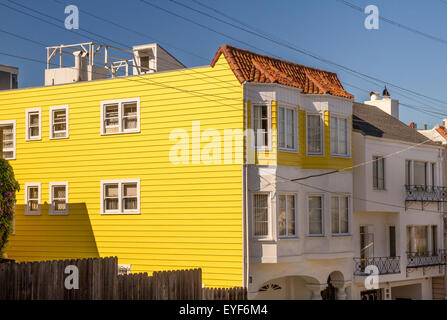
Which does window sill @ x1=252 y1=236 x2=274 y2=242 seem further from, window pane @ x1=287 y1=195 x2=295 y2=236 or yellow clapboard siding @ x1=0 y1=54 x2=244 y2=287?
window pane @ x1=287 y1=195 x2=295 y2=236

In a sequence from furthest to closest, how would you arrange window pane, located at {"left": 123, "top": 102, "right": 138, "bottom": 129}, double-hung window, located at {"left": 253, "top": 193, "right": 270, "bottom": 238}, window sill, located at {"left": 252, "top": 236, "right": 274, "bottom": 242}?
1. window pane, located at {"left": 123, "top": 102, "right": 138, "bottom": 129}
2. double-hung window, located at {"left": 253, "top": 193, "right": 270, "bottom": 238}
3. window sill, located at {"left": 252, "top": 236, "right": 274, "bottom": 242}

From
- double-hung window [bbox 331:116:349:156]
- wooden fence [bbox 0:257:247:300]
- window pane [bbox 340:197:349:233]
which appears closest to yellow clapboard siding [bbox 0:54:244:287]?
wooden fence [bbox 0:257:247:300]

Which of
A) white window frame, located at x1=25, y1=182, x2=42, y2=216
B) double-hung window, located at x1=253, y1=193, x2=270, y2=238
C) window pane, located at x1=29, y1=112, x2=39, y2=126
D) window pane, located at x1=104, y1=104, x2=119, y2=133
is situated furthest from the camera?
window pane, located at x1=29, y1=112, x2=39, y2=126

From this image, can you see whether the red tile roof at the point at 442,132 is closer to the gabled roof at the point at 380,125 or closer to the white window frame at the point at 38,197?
the gabled roof at the point at 380,125

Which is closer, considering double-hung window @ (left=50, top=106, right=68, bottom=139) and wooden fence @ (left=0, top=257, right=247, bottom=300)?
wooden fence @ (left=0, top=257, right=247, bottom=300)

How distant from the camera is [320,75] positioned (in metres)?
33.1

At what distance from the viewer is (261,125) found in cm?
2844

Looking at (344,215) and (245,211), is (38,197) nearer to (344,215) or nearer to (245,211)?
(245,211)

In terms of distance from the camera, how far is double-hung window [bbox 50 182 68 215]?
32656mm

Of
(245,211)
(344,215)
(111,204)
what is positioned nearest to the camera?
(245,211)

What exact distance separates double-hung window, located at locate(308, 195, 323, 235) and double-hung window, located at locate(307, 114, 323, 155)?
2.03 metres

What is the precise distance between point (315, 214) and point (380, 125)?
32.5ft

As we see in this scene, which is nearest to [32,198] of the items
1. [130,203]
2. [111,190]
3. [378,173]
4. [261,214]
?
[111,190]
